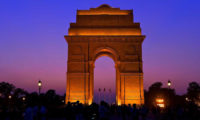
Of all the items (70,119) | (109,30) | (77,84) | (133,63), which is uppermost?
(109,30)

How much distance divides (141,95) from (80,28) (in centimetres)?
1207

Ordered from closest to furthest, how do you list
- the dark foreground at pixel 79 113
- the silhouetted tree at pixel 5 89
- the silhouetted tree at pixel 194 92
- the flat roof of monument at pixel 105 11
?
the dark foreground at pixel 79 113 < the flat roof of monument at pixel 105 11 < the silhouetted tree at pixel 194 92 < the silhouetted tree at pixel 5 89

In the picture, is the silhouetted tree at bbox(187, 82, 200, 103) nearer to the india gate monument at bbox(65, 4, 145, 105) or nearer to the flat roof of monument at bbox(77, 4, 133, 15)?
the india gate monument at bbox(65, 4, 145, 105)

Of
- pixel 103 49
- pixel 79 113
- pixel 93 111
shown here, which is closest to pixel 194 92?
pixel 103 49

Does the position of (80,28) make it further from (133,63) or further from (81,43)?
(133,63)

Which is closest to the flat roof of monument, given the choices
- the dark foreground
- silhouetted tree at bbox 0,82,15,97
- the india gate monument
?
the india gate monument

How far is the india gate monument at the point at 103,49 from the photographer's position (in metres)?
28.3

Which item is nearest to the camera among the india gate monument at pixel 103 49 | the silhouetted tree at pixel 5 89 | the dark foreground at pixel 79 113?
the dark foreground at pixel 79 113

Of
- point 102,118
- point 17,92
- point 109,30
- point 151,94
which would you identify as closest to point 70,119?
point 102,118

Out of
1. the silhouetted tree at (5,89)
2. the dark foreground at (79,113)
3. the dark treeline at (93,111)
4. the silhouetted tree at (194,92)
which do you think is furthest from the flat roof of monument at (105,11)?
the silhouetted tree at (5,89)

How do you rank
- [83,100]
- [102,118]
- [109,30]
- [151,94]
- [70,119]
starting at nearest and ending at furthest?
[102,118] < [70,119] < [83,100] < [109,30] < [151,94]

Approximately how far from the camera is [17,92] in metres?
66.1

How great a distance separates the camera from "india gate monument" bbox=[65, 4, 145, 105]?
28.3 metres

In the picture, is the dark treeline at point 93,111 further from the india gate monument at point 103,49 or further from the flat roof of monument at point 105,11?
the flat roof of monument at point 105,11
